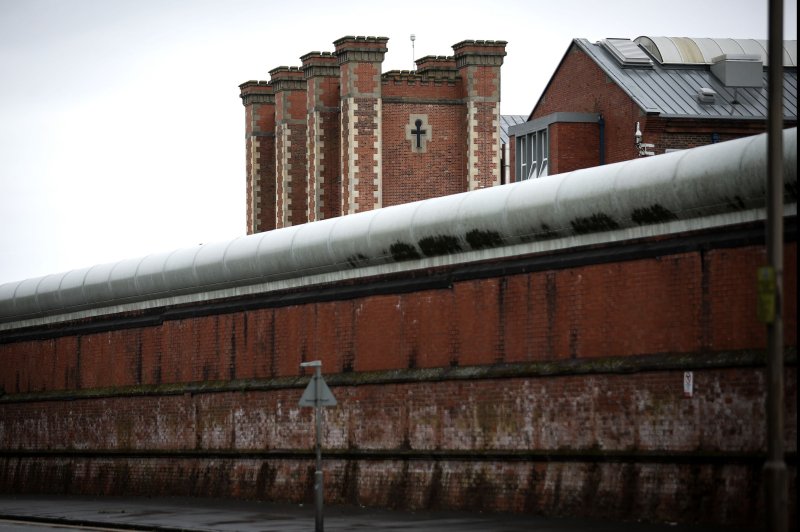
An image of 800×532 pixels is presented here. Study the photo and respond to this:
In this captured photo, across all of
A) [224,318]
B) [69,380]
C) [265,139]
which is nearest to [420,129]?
[265,139]

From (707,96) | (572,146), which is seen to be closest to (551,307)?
(707,96)

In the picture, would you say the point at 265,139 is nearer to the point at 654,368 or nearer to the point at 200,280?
the point at 200,280

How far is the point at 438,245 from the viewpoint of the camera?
27.0m

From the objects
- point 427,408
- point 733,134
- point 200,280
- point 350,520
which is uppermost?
point 733,134

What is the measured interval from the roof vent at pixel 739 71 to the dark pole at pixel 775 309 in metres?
39.5

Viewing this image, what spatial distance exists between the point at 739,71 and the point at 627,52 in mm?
4025

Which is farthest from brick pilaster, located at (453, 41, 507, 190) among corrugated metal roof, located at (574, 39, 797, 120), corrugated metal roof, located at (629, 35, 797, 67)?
corrugated metal roof, located at (574, 39, 797, 120)

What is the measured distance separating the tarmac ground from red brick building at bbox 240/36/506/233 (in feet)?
107

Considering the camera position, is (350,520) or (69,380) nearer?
(350,520)

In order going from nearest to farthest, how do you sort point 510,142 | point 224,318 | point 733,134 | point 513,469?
1. point 513,469
2. point 224,318
3. point 733,134
4. point 510,142

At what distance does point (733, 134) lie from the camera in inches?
2080

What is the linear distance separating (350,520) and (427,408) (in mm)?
2917

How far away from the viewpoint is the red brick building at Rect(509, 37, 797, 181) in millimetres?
52312

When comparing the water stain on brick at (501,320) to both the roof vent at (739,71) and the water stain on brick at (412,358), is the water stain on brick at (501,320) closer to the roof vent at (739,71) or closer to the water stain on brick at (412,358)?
the water stain on brick at (412,358)
